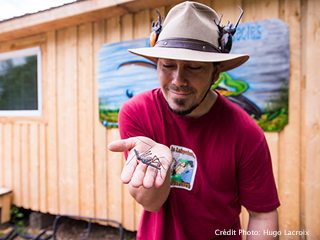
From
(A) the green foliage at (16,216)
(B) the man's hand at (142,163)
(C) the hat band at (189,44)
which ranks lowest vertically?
(A) the green foliage at (16,216)

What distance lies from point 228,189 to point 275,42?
1956 mm

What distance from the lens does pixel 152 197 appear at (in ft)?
4.30

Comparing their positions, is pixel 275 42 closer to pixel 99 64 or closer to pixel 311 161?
pixel 311 161

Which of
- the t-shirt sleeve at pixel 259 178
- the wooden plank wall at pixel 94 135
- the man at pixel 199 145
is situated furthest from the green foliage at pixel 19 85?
the t-shirt sleeve at pixel 259 178

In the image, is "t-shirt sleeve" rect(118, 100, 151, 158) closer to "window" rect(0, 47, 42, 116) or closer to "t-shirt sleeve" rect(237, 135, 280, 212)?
"t-shirt sleeve" rect(237, 135, 280, 212)

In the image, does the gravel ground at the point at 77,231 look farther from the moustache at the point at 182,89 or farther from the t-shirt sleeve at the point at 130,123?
the moustache at the point at 182,89

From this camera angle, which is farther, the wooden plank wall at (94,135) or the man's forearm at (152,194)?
the wooden plank wall at (94,135)

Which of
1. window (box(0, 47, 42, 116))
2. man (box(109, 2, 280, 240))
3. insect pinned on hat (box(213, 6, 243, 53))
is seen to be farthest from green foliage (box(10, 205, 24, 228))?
insect pinned on hat (box(213, 6, 243, 53))

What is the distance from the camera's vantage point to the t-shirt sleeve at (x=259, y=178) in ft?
4.69

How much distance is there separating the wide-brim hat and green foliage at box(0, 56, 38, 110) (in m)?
4.08

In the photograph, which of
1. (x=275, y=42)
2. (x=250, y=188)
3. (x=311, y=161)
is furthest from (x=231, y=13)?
(x=250, y=188)

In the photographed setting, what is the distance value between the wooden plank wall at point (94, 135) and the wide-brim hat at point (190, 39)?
168cm

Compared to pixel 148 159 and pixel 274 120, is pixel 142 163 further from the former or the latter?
pixel 274 120

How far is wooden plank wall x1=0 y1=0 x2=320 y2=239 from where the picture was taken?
8.00 ft
